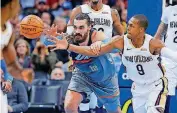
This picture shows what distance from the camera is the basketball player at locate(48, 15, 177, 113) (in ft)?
27.1

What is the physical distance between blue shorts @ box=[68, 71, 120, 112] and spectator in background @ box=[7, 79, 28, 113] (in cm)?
149

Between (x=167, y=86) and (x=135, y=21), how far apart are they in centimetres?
98

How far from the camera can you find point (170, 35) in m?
9.30

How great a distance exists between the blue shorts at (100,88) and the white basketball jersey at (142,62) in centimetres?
48

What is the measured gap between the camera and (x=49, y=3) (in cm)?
1591

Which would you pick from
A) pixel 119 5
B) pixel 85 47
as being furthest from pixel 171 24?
pixel 119 5

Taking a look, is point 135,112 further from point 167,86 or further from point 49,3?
point 49,3

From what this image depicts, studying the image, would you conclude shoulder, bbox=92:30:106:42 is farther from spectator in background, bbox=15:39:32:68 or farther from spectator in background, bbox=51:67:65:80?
spectator in background, bbox=15:39:32:68

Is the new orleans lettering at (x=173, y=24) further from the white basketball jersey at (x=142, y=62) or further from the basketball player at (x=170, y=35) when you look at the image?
the white basketball jersey at (x=142, y=62)

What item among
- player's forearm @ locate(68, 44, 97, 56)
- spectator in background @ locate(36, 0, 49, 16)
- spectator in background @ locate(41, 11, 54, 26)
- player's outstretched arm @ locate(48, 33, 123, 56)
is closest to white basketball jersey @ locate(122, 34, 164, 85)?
player's outstretched arm @ locate(48, 33, 123, 56)

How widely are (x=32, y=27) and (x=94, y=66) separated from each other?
987 millimetres

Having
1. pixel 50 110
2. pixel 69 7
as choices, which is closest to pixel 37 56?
pixel 50 110

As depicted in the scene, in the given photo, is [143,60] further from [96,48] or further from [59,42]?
[59,42]

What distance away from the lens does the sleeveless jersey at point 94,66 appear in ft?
28.2
